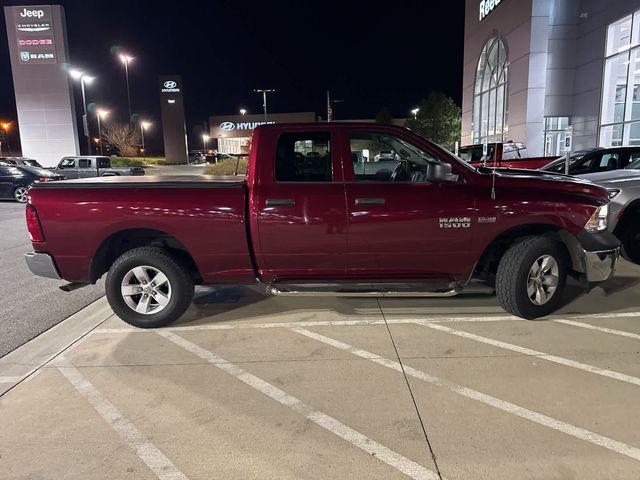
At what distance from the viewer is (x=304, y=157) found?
4.87 m

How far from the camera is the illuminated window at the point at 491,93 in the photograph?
30234 mm

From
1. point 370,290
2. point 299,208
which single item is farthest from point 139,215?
point 370,290

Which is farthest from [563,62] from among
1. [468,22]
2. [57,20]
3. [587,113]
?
[57,20]

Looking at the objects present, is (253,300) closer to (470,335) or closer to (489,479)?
(470,335)

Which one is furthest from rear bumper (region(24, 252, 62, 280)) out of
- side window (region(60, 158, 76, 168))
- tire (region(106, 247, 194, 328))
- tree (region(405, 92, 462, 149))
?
tree (region(405, 92, 462, 149))

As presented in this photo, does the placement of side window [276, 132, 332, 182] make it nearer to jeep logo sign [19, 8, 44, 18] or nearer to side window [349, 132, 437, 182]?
side window [349, 132, 437, 182]

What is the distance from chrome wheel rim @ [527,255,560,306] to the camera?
4.91 meters

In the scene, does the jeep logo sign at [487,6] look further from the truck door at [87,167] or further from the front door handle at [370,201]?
the front door handle at [370,201]

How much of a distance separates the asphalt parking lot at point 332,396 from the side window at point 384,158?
5.03 feet

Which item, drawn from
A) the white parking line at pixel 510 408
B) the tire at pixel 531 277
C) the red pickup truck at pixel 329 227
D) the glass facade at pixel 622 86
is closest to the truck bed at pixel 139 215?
the red pickup truck at pixel 329 227

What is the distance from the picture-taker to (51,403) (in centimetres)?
358

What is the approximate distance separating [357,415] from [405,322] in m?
1.90

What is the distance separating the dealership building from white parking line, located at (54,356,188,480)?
1927 cm

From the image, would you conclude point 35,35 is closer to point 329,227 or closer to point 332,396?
point 329,227
